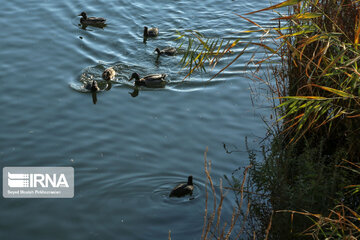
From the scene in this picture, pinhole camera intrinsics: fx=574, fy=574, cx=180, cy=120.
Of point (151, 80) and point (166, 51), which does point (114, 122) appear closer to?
point (151, 80)

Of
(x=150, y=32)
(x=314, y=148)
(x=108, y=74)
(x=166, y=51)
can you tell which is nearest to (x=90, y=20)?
(x=150, y=32)

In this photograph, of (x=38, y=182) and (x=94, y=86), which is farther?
(x=94, y=86)

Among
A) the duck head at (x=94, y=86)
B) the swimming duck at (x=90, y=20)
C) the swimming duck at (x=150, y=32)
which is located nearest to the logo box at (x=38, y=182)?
the duck head at (x=94, y=86)

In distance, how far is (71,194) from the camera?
26.2 ft

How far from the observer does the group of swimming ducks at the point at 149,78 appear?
7.93 meters

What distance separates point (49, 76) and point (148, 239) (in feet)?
16.5

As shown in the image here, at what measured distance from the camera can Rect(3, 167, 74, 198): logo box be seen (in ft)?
26.3

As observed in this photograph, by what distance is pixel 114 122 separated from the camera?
9805 millimetres

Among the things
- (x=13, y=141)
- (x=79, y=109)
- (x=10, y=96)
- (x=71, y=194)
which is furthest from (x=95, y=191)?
(x=10, y=96)

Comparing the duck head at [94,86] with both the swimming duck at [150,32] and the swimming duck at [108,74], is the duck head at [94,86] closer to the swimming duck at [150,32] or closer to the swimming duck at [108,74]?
the swimming duck at [108,74]

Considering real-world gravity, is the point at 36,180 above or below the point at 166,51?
below

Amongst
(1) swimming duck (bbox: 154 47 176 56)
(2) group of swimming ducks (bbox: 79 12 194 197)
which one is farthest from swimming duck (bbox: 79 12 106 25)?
(1) swimming duck (bbox: 154 47 176 56)

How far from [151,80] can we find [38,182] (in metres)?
3.72

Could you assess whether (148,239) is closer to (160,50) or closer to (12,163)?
(12,163)
